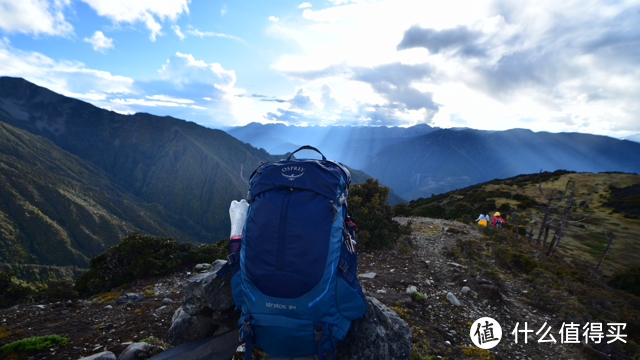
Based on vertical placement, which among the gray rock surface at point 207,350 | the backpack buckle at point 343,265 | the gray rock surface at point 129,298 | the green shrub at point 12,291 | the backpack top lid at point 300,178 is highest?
the backpack top lid at point 300,178

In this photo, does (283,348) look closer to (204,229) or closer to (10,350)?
(10,350)

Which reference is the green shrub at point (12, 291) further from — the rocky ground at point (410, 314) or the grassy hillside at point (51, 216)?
the grassy hillside at point (51, 216)

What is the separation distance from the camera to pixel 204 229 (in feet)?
500

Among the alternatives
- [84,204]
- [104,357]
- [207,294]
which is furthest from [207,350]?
[84,204]

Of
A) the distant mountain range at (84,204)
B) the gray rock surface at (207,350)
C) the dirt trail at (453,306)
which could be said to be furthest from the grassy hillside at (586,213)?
the distant mountain range at (84,204)

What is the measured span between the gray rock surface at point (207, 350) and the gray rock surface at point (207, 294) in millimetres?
390

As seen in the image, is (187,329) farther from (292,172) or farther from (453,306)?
(453,306)

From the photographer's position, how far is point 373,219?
373 inches

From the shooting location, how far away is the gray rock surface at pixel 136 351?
138 inches

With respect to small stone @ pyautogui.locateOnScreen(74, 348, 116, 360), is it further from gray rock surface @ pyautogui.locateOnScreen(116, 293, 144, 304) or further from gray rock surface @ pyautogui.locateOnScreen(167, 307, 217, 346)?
gray rock surface @ pyautogui.locateOnScreen(116, 293, 144, 304)

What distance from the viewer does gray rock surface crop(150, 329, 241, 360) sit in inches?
131

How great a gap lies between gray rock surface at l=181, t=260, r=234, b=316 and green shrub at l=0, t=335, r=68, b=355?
2.21 metres

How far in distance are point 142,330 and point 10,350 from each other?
63.8 inches

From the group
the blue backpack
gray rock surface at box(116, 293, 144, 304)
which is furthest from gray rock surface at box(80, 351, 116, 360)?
gray rock surface at box(116, 293, 144, 304)
